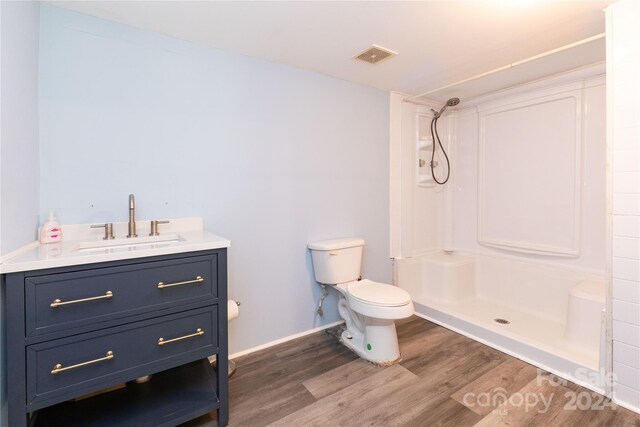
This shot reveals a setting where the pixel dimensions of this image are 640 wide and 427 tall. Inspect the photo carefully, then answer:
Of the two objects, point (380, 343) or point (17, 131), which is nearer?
point (17, 131)

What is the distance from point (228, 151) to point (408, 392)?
1.80 m

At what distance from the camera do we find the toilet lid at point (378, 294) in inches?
74.4

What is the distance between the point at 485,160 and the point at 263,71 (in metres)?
2.23

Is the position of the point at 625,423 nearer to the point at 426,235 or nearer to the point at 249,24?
the point at 426,235

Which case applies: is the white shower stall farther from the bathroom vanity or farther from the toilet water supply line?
the bathroom vanity

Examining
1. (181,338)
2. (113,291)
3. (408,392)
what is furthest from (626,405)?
(113,291)

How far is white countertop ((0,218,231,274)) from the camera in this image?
1061 mm

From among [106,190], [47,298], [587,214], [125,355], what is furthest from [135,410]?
[587,214]

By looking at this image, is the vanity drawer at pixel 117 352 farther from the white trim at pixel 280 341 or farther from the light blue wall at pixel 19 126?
the white trim at pixel 280 341

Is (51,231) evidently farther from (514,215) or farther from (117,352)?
(514,215)

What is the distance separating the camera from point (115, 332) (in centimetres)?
119

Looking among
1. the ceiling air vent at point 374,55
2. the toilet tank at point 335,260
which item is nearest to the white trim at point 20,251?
the toilet tank at point 335,260

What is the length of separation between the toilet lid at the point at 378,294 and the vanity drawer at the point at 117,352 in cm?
97

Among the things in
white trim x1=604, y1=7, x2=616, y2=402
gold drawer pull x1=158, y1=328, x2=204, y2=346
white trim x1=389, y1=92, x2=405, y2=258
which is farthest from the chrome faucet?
white trim x1=604, y1=7, x2=616, y2=402
